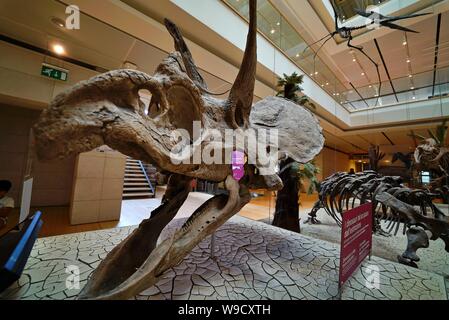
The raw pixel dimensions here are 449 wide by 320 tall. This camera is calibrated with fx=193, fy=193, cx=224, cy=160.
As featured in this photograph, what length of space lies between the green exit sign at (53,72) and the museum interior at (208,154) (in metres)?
0.02

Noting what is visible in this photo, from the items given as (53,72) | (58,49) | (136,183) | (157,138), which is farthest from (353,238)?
(136,183)

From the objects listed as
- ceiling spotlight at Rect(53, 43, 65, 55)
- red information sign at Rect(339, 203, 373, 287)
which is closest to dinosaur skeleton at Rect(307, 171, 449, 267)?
red information sign at Rect(339, 203, 373, 287)

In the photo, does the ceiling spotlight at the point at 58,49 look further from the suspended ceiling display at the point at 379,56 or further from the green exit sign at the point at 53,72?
the suspended ceiling display at the point at 379,56

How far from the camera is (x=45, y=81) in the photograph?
3400 millimetres

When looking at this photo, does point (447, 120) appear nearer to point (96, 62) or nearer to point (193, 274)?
point (193, 274)

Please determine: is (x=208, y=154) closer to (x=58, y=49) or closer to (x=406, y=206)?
(x=406, y=206)

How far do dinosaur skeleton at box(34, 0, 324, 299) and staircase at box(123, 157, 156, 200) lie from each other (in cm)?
623

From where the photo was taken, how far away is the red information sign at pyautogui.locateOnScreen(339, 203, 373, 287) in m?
1.40

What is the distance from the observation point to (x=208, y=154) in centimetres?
116

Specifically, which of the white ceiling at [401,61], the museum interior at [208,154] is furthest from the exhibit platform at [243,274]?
the white ceiling at [401,61]

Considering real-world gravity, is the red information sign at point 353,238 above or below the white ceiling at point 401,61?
below

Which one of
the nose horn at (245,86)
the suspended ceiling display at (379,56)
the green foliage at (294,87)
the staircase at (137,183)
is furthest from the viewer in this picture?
the staircase at (137,183)

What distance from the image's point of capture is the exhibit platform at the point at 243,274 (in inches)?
53.6

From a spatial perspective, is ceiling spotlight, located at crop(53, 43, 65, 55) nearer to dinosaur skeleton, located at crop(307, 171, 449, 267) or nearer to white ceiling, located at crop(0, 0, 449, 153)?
white ceiling, located at crop(0, 0, 449, 153)
